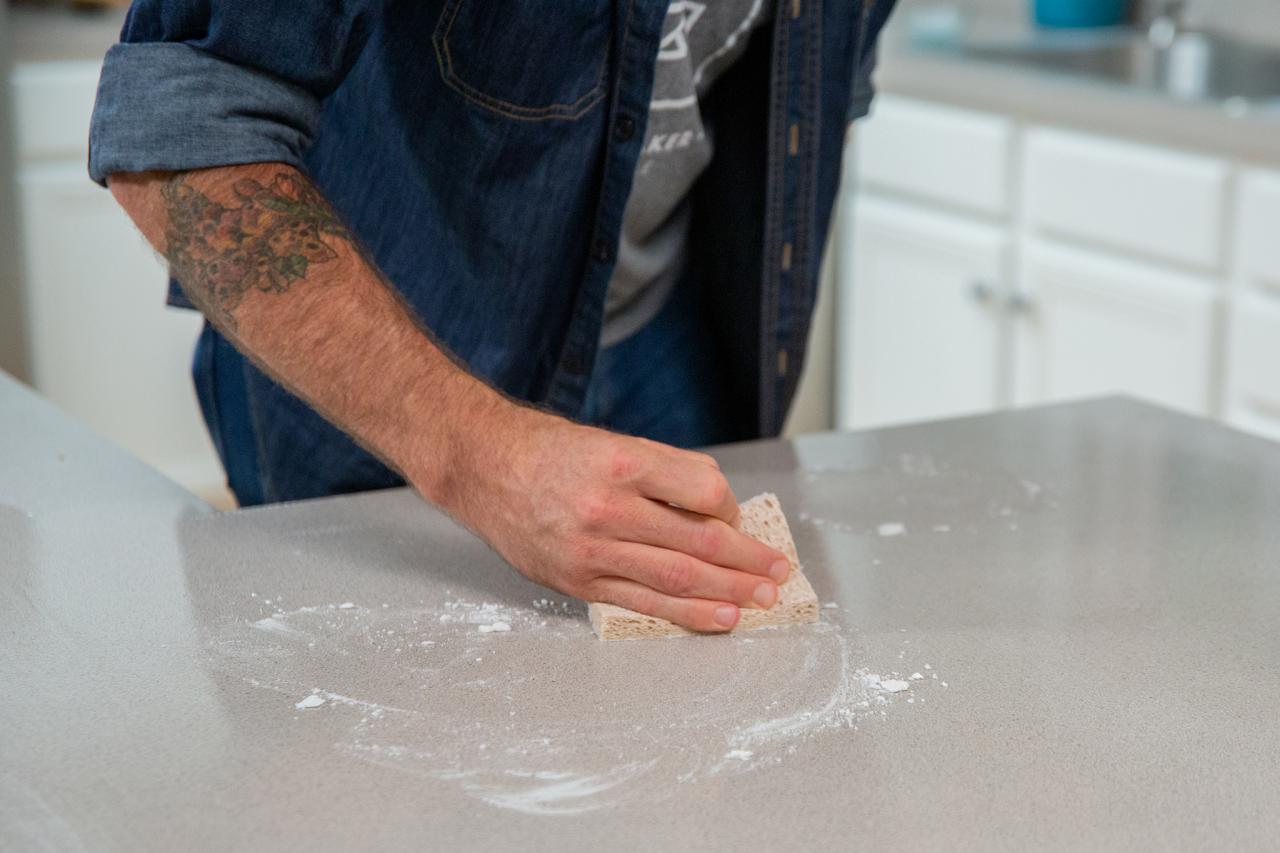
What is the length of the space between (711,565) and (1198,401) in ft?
5.01

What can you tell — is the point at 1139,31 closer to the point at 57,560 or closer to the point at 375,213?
the point at 375,213

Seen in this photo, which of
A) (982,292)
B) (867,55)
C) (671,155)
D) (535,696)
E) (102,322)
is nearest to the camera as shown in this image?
(535,696)

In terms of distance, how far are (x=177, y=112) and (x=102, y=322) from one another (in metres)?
1.87

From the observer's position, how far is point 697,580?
77 cm

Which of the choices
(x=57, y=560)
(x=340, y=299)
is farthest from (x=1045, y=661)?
(x=57, y=560)

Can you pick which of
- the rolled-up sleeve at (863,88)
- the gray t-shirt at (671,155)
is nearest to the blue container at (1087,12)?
the rolled-up sleeve at (863,88)

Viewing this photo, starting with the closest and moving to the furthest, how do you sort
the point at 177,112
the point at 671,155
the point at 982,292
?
the point at 177,112 < the point at 671,155 < the point at 982,292

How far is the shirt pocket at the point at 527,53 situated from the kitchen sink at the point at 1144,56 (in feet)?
4.88

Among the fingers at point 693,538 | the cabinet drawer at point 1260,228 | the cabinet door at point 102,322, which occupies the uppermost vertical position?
the fingers at point 693,538

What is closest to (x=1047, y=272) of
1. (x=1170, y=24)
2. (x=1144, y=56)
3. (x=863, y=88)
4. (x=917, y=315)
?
(x=917, y=315)

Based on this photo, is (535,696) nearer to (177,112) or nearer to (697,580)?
(697,580)

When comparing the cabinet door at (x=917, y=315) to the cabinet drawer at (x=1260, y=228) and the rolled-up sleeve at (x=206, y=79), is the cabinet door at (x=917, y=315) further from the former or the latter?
the rolled-up sleeve at (x=206, y=79)

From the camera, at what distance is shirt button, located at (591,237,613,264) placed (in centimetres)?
109

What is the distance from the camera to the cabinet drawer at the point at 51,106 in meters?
2.48
